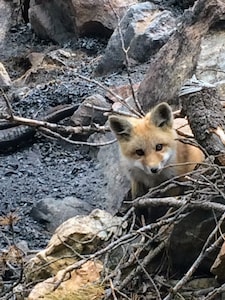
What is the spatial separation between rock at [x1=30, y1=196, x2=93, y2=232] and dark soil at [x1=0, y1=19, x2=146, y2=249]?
54 millimetres

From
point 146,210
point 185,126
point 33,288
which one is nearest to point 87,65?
point 185,126

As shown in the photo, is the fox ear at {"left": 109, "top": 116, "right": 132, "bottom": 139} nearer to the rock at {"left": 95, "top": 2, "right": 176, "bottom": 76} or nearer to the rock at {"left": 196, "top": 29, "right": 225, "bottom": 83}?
the rock at {"left": 196, "top": 29, "right": 225, "bottom": 83}

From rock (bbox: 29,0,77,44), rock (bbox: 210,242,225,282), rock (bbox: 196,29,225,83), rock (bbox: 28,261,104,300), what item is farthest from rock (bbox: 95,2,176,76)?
rock (bbox: 210,242,225,282)

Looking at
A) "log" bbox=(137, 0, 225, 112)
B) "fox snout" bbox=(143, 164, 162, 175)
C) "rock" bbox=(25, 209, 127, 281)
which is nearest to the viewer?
"rock" bbox=(25, 209, 127, 281)

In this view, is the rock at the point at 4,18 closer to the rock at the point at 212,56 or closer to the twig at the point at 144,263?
the rock at the point at 212,56

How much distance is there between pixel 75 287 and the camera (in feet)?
11.9

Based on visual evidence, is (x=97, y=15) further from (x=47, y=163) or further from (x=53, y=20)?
(x=47, y=163)

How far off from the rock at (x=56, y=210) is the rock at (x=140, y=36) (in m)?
2.44

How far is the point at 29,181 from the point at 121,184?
3.34ft

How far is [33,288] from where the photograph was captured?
366 centimetres

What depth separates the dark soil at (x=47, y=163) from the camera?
5.57m

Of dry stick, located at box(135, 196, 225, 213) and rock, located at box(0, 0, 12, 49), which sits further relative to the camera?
rock, located at box(0, 0, 12, 49)

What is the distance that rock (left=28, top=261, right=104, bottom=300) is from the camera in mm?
3521

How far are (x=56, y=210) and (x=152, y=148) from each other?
1.30 metres
